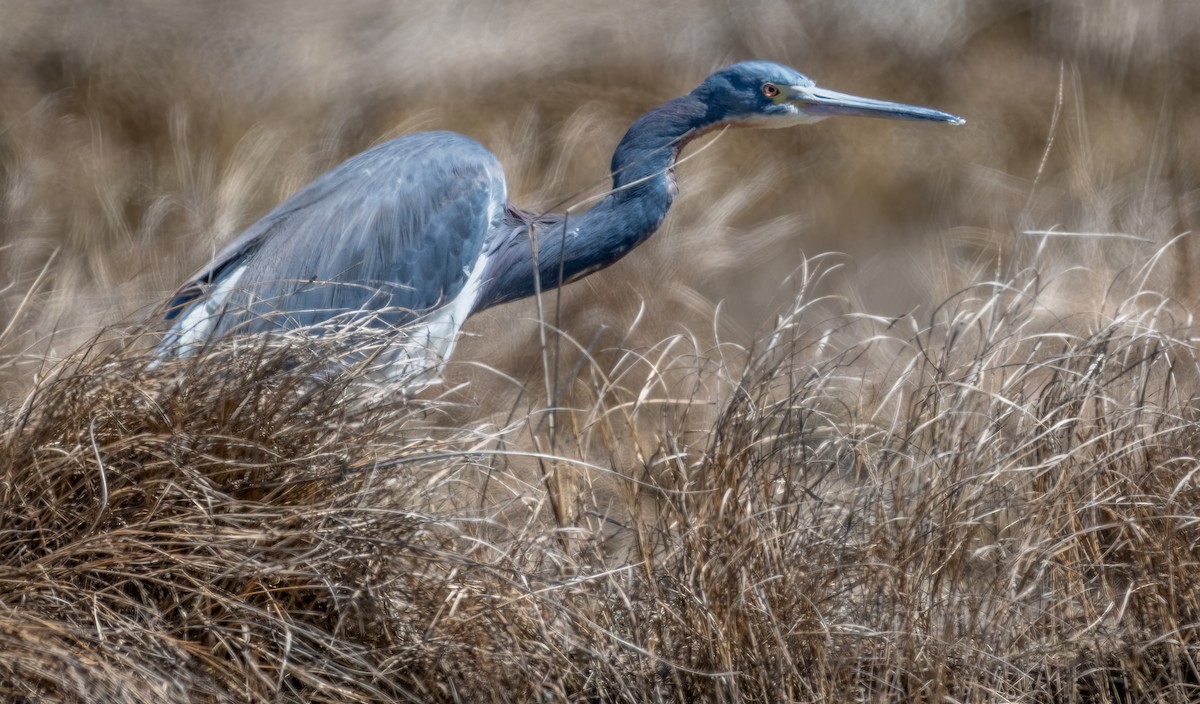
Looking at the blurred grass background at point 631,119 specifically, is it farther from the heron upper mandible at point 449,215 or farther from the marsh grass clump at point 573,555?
the marsh grass clump at point 573,555

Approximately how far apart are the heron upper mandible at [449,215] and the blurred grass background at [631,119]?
1857 millimetres

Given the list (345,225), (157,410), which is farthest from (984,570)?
(345,225)

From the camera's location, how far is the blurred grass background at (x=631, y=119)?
5.37 meters

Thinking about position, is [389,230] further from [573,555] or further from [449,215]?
[573,555]

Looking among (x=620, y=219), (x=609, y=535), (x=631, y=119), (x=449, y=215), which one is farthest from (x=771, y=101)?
(x=631, y=119)

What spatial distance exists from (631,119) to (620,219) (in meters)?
2.72

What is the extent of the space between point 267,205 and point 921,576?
3672mm

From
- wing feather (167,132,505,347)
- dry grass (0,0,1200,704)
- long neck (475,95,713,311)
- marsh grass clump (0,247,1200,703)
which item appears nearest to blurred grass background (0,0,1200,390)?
long neck (475,95,713,311)

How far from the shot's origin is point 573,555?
2355 mm

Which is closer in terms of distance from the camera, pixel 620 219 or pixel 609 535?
pixel 609 535

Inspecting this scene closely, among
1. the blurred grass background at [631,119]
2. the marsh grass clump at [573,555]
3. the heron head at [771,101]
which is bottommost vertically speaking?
the blurred grass background at [631,119]

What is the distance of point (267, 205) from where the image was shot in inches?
210

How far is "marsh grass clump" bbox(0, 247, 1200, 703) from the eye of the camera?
6.68 feet

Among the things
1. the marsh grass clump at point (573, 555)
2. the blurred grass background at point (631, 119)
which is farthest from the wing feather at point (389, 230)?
the blurred grass background at point (631, 119)
